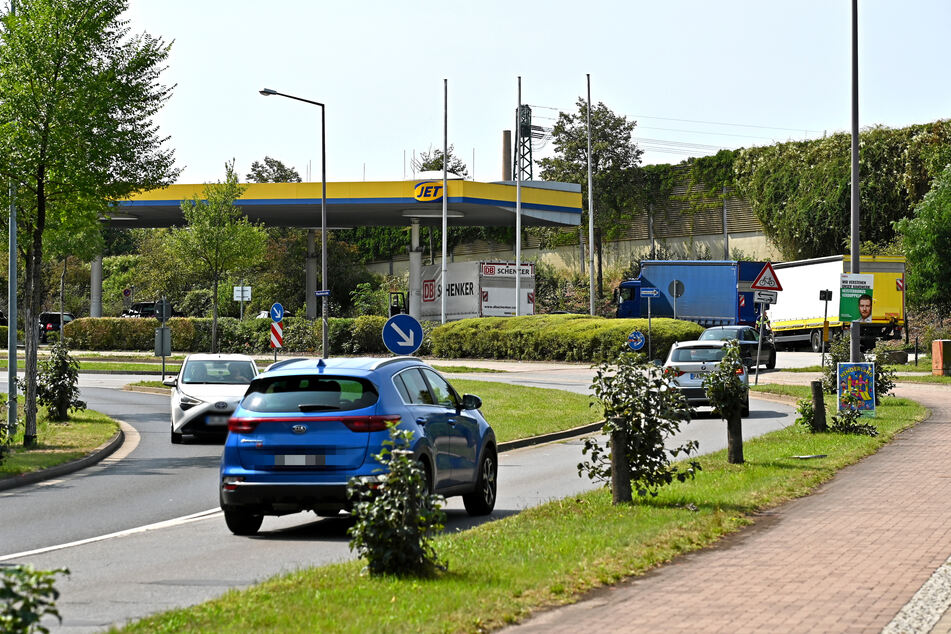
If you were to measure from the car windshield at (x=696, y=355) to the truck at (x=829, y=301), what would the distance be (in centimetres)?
2039

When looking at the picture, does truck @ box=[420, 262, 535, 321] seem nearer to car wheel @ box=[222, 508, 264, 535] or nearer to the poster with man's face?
the poster with man's face

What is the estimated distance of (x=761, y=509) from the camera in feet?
38.9

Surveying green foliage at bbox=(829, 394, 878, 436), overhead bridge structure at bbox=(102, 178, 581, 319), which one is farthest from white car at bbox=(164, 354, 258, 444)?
overhead bridge structure at bbox=(102, 178, 581, 319)

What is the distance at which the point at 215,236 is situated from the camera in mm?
51438

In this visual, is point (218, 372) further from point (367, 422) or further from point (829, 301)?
point (829, 301)

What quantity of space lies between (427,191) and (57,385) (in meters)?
34.2

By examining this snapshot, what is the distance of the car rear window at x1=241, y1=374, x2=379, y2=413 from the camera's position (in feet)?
35.7

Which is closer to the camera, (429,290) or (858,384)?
(858,384)

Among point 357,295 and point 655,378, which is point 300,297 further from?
point 655,378

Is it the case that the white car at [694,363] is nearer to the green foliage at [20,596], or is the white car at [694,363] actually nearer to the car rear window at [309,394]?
the car rear window at [309,394]

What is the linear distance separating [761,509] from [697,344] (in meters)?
14.6

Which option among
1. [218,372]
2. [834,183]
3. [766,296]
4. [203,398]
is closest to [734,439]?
[203,398]

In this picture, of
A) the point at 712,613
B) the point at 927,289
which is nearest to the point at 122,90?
the point at 712,613

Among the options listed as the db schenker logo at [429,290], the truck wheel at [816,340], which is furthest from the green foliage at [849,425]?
the db schenker logo at [429,290]
